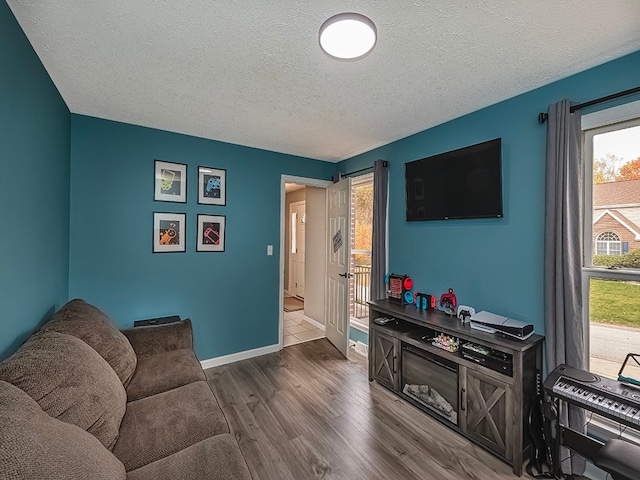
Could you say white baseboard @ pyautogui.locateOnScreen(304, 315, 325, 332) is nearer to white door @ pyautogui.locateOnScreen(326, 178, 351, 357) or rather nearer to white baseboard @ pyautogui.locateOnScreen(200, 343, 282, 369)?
white door @ pyautogui.locateOnScreen(326, 178, 351, 357)

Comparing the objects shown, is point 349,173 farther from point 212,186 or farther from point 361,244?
point 212,186

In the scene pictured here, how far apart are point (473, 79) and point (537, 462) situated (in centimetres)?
255

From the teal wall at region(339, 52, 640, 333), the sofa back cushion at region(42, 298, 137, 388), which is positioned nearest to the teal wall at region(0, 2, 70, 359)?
the sofa back cushion at region(42, 298, 137, 388)

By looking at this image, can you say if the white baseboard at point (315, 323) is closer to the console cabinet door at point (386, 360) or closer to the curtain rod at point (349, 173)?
the console cabinet door at point (386, 360)

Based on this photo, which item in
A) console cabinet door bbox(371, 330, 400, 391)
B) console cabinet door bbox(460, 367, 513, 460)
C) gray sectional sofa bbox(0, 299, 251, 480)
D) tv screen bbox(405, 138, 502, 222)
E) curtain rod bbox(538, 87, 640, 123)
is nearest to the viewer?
gray sectional sofa bbox(0, 299, 251, 480)

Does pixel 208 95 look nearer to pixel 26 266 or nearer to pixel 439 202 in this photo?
pixel 26 266

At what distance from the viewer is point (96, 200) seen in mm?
2709

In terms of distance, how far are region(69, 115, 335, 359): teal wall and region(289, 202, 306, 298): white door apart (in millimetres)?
2705

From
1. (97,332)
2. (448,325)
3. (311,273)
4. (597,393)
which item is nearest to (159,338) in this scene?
(97,332)

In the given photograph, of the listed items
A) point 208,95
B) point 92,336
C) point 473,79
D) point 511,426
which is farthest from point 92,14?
point 511,426

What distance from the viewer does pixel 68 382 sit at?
4.01 feet

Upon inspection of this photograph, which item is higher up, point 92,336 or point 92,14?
point 92,14

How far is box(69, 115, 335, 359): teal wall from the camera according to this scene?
2.69 meters

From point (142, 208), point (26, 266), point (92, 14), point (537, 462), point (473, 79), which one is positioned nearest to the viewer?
point (92, 14)
